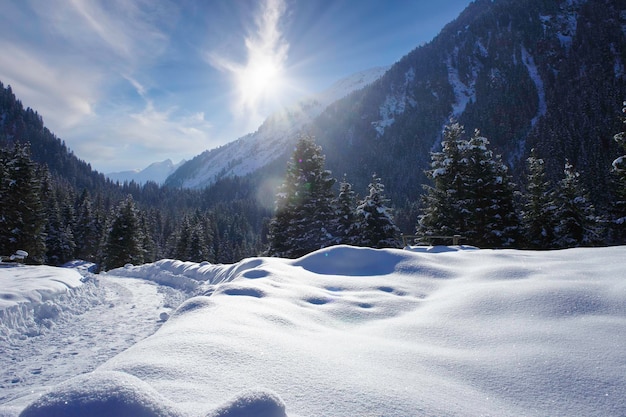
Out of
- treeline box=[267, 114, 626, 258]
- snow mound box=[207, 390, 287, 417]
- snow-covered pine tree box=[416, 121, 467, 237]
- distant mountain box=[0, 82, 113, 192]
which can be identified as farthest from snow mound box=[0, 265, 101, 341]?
distant mountain box=[0, 82, 113, 192]

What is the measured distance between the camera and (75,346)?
Result: 6.20 meters

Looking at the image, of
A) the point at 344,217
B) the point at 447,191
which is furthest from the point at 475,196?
the point at 344,217

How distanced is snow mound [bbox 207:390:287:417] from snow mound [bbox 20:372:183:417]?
0.29m

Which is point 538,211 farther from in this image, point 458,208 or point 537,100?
point 537,100

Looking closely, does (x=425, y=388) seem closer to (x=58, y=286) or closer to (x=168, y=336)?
(x=168, y=336)

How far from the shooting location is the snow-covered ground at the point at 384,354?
2.13m

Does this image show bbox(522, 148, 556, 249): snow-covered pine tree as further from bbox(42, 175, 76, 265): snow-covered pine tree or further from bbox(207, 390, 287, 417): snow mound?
bbox(42, 175, 76, 265): snow-covered pine tree

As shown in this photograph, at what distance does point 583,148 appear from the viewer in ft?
298

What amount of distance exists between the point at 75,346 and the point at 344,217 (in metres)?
19.1

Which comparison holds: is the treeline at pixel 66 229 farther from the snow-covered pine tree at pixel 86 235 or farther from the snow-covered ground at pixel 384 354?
the snow-covered ground at pixel 384 354

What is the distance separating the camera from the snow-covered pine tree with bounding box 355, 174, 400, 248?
21.1m

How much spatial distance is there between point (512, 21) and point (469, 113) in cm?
8439

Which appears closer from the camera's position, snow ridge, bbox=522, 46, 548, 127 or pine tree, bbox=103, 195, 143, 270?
pine tree, bbox=103, 195, 143, 270

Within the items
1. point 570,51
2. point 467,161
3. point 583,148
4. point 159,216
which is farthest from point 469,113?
point 467,161
